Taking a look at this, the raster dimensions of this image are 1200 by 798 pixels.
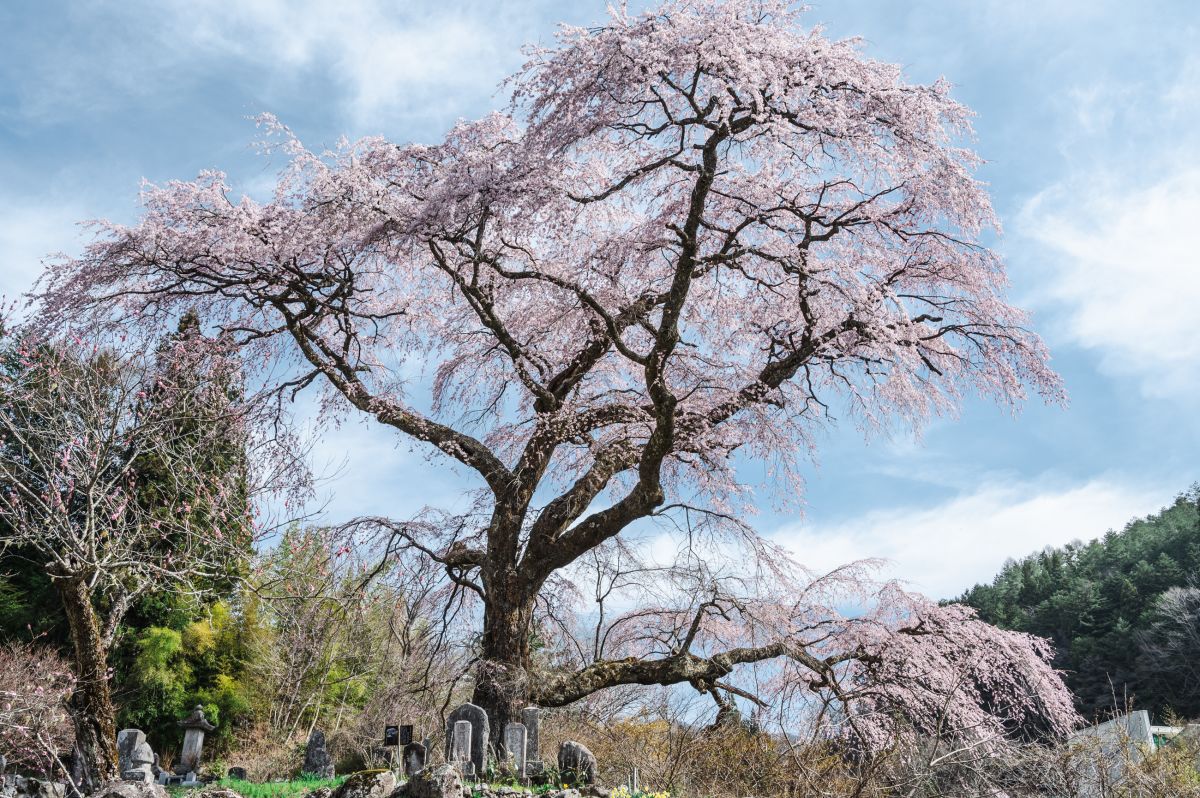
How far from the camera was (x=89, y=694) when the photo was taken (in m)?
8.16

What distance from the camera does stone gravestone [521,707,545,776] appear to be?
8.39 meters

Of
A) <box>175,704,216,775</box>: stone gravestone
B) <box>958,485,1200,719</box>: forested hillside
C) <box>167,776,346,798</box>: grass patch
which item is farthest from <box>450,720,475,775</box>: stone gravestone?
<box>958,485,1200,719</box>: forested hillside

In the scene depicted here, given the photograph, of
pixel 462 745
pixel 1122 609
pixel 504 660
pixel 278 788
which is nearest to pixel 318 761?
pixel 278 788

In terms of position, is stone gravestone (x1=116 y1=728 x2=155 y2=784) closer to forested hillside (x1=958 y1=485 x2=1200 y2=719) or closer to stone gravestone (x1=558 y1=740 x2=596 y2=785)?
stone gravestone (x1=558 y1=740 x2=596 y2=785)

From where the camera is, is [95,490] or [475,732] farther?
[475,732]

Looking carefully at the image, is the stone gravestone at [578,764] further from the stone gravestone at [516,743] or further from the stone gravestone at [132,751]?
the stone gravestone at [132,751]

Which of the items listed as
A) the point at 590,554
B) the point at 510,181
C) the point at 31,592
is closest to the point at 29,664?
the point at 31,592

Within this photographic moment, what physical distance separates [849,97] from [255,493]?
7.51 meters

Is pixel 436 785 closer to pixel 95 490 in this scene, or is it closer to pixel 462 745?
pixel 462 745

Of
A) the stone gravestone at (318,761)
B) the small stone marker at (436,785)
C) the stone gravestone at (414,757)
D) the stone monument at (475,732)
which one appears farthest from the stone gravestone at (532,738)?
the stone gravestone at (318,761)

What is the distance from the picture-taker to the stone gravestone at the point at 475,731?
8.43 metres

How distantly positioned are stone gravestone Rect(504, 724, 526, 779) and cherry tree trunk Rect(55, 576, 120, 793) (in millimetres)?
3540

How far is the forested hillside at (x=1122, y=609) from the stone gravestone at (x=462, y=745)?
15931 millimetres

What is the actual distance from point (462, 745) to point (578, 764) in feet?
3.68
